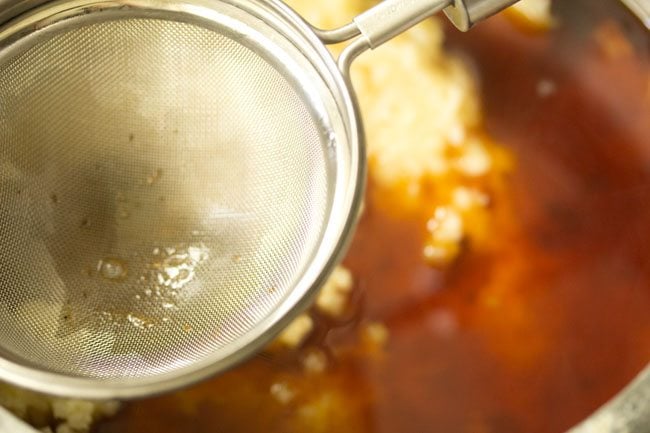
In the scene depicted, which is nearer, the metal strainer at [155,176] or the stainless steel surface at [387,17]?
the stainless steel surface at [387,17]

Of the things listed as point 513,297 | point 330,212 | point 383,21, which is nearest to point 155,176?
point 330,212

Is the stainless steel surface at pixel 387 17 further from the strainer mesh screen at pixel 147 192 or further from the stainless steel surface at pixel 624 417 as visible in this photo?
the stainless steel surface at pixel 624 417

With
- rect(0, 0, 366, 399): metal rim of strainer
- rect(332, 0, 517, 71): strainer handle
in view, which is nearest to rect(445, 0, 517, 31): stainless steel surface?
rect(332, 0, 517, 71): strainer handle

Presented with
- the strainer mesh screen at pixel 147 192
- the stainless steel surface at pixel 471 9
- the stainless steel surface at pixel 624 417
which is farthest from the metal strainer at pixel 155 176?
the stainless steel surface at pixel 624 417

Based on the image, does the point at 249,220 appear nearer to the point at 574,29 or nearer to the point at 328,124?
the point at 328,124

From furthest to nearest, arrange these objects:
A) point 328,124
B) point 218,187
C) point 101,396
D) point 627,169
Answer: point 627,169 → point 218,187 → point 328,124 → point 101,396

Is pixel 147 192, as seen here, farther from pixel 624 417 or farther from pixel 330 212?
pixel 624 417

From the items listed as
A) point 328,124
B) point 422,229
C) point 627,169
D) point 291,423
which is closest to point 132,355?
point 291,423
